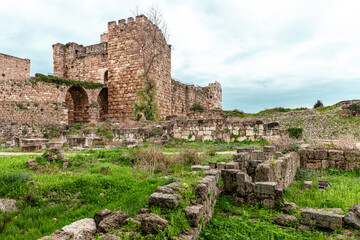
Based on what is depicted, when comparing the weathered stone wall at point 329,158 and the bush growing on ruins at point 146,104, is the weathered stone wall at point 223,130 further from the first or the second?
the bush growing on ruins at point 146,104

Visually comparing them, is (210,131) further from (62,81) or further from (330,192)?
(62,81)

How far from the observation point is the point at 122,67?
2333 cm

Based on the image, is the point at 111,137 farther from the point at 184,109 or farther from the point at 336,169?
the point at 184,109

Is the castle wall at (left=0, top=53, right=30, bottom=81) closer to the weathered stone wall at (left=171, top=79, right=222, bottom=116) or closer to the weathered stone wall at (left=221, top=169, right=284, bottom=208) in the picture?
the weathered stone wall at (left=171, top=79, right=222, bottom=116)

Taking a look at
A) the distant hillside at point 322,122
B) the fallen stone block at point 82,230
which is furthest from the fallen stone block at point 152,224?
the distant hillside at point 322,122

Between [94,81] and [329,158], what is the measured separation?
23948mm

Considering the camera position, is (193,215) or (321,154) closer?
(193,215)

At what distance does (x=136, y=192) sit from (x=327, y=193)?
4668 millimetres

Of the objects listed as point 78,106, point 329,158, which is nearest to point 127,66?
point 78,106

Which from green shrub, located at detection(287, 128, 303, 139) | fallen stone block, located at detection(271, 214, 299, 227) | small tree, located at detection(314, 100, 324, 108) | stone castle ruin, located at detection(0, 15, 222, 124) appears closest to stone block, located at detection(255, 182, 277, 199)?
fallen stone block, located at detection(271, 214, 299, 227)

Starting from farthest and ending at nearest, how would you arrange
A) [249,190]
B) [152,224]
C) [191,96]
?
[191,96] < [249,190] < [152,224]

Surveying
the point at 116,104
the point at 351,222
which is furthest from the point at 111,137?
the point at 351,222

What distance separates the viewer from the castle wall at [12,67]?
76.0 ft

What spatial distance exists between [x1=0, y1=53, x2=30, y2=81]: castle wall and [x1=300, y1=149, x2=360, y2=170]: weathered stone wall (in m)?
24.3
